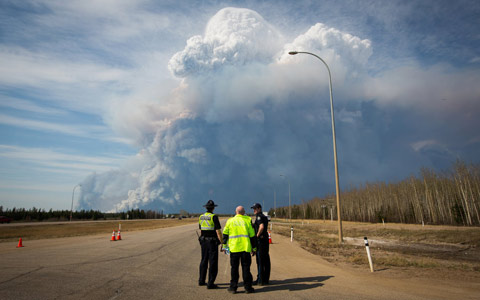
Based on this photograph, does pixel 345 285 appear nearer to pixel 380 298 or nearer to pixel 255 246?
pixel 380 298

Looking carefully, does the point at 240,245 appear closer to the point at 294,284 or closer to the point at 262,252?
the point at 262,252

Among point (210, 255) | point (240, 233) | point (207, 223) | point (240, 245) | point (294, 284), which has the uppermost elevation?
point (207, 223)

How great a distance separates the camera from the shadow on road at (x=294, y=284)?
7.24m

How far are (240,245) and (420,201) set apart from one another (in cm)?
5943

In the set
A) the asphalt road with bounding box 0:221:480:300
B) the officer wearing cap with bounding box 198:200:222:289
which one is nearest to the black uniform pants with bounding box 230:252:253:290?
the asphalt road with bounding box 0:221:480:300

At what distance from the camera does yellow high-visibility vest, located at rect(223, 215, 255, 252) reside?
700 centimetres

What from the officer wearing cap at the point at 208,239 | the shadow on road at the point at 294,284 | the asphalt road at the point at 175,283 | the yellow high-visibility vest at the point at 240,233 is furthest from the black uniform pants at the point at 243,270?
the officer wearing cap at the point at 208,239

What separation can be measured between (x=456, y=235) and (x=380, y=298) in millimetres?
25242

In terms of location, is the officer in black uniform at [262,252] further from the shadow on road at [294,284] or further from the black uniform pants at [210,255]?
the black uniform pants at [210,255]

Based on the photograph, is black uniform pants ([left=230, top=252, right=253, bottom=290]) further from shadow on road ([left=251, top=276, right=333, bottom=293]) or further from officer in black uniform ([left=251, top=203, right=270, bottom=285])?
officer in black uniform ([left=251, top=203, right=270, bottom=285])

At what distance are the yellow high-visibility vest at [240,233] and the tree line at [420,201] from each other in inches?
1371

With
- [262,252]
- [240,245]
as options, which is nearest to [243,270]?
[240,245]

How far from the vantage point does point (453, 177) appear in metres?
45.7

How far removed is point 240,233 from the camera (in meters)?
7.09
